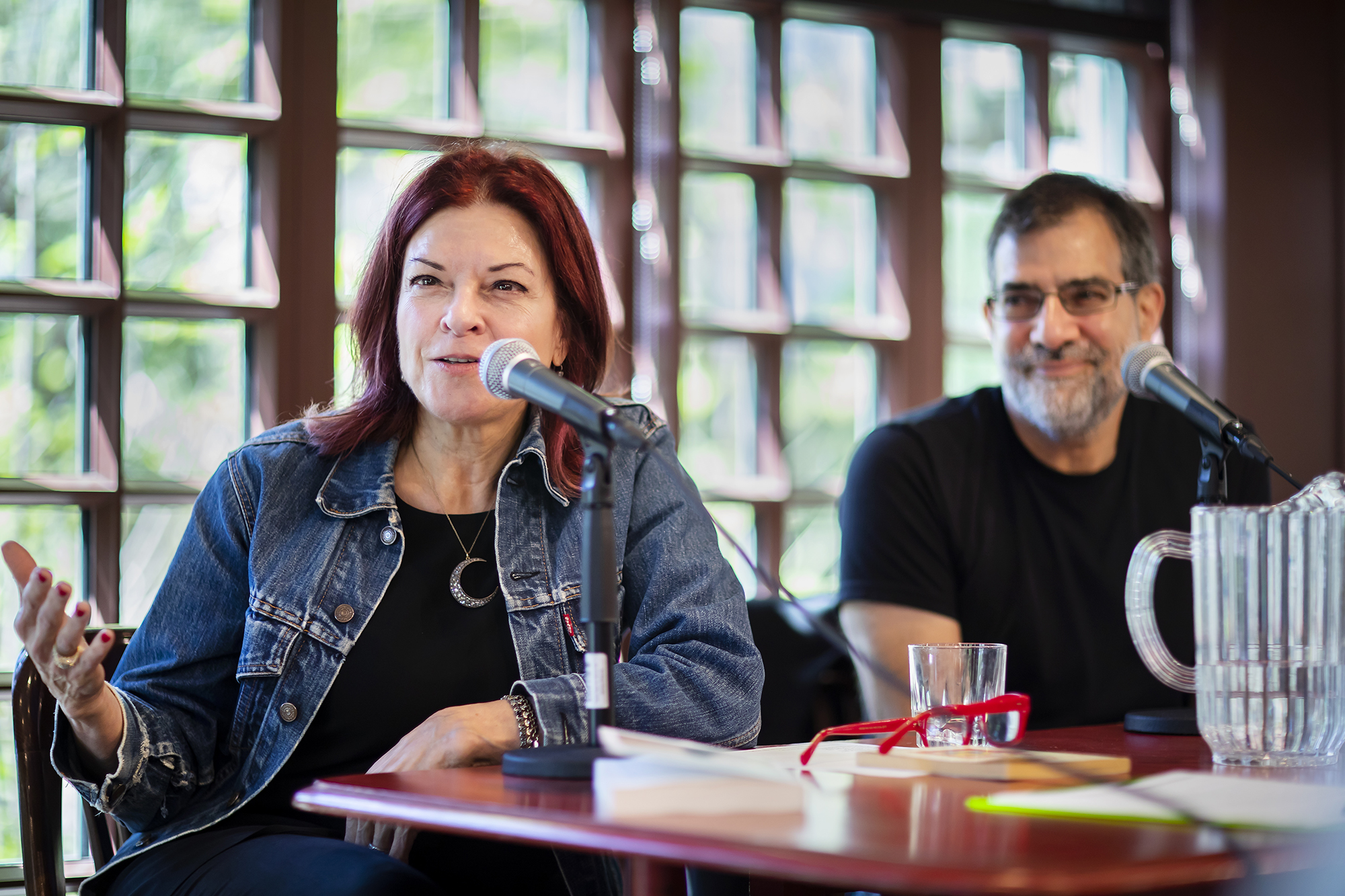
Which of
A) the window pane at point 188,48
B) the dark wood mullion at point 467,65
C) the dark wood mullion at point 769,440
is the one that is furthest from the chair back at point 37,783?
the dark wood mullion at point 769,440

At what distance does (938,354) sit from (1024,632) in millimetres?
1575

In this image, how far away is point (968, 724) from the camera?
133cm

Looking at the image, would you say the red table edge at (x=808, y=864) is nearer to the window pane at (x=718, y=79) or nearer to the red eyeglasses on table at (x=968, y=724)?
the red eyeglasses on table at (x=968, y=724)

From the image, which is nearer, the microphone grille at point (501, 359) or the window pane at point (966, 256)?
the microphone grille at point (501, 359)

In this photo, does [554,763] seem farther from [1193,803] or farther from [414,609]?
[414,609]

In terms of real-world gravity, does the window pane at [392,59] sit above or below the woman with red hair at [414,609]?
above

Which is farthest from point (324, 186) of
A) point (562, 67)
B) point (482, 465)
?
point (482, 465)

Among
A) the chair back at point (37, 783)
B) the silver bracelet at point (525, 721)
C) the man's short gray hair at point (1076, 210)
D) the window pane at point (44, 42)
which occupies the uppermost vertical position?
the window pane at point (44, 42)

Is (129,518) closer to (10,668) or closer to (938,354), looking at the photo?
(10,668)

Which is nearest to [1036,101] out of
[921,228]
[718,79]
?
[921,228]

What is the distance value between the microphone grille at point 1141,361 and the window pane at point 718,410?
1.68m

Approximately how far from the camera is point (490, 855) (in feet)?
5.16

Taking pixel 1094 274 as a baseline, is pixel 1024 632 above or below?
below

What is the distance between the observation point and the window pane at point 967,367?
3.70 meters
